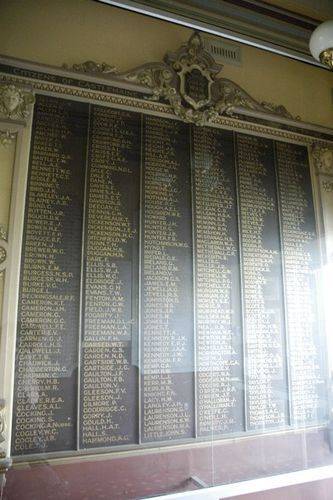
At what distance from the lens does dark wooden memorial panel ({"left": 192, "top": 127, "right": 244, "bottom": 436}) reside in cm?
230

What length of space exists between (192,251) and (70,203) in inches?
29.8

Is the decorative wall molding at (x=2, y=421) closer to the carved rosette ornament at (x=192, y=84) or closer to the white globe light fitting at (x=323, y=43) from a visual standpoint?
the carved rosette ornament at (x=192, y=84)

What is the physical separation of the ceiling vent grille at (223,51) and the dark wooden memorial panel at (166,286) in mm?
557

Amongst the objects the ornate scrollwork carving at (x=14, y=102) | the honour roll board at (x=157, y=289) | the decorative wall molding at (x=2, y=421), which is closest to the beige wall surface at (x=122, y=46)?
the ornate scrollwork carving at (x=14, y=102)

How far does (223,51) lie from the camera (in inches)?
107

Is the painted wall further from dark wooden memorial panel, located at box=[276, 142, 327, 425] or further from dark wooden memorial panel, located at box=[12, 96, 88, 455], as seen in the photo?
dark wooden memorial panel, located at box=[276, 142, 327, 425]

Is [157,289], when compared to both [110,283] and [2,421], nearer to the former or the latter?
[110,283]

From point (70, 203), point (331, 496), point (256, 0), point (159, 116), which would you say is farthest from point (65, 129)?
point (331, 496)

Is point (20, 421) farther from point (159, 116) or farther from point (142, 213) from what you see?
point (159, 116)

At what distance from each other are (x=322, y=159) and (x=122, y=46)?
1589mm

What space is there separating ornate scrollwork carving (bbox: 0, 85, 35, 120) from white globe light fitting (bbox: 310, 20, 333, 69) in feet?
5.27

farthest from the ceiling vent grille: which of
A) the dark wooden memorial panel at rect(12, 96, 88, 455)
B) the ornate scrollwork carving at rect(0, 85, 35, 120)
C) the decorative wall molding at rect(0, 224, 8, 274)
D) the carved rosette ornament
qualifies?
the decorative wall molding at rect(0, 224, 8, 274)

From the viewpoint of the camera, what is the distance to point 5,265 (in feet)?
6.63

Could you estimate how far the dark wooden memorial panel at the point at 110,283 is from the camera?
6.75 feet
